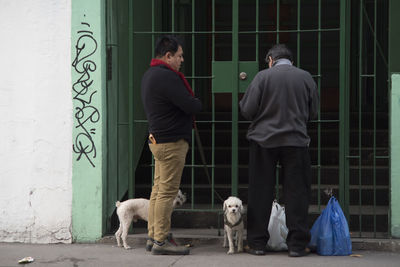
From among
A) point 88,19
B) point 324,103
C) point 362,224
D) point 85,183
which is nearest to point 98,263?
point 85,183

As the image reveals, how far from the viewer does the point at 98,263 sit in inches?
228

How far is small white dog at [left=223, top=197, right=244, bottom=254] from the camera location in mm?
5887

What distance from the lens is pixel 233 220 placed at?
19.6 feet

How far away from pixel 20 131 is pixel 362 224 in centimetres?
368

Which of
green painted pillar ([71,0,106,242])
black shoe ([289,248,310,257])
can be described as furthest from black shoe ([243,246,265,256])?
green painted pillar ([71,0,106,242])

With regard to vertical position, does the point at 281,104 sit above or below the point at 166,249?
above

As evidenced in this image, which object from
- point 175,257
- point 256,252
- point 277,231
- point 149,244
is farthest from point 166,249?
point 277,231

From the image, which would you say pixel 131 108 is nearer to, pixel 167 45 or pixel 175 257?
pixel 167 45

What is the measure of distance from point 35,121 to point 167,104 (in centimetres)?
162

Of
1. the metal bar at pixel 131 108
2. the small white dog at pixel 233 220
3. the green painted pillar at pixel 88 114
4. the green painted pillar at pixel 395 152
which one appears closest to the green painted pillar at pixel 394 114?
the green painted pillar at pixel 395 152

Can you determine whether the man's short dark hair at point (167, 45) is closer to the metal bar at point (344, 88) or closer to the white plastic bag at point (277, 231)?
the metal bar at point (344, 88)

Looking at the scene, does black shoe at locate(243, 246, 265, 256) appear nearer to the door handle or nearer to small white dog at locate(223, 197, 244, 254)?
small white dog at locate(223, 197, 244, 254)

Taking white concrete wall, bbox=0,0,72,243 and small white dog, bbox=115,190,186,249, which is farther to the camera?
white concrete wall, bbox=0,0,72,243

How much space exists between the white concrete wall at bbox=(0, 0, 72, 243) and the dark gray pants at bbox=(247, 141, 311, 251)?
1.91 metres
